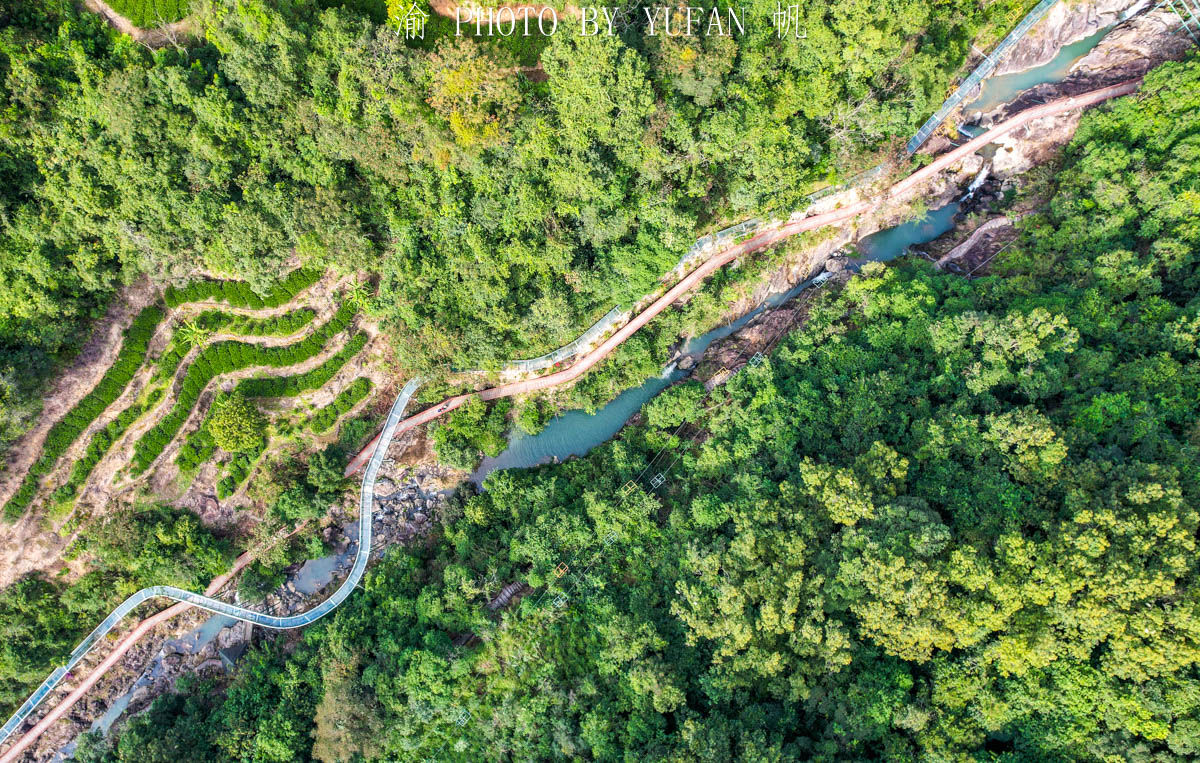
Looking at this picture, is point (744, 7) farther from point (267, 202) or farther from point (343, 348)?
point (343, 348)

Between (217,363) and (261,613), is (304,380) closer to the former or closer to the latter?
(217,363)

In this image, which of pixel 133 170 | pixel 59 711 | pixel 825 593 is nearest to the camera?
pixel 825 593

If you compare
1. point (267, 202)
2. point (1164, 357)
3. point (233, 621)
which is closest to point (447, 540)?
point (233, 621)

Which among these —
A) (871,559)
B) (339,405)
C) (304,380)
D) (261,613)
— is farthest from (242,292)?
(871,559)

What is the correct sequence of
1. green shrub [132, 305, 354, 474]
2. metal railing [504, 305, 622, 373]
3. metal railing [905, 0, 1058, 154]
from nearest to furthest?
green shrub [132, 305, 354, 474] < metal railing [905, 0, 1058, 154] < metal railing [504, 305, 622, 373]

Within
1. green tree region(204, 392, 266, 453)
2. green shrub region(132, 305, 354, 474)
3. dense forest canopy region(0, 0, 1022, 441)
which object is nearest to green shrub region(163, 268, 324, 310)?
dense forest canopy region(0, 0, 1022, 441)

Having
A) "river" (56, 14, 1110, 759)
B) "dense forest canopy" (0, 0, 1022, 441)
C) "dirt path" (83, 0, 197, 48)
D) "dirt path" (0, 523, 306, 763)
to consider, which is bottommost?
"dirt path" (0, 523, 306, 763)

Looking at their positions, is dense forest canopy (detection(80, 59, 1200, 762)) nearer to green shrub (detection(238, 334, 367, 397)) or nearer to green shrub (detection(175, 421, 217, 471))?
green shrub (detection(238, 334, 367, 397))
